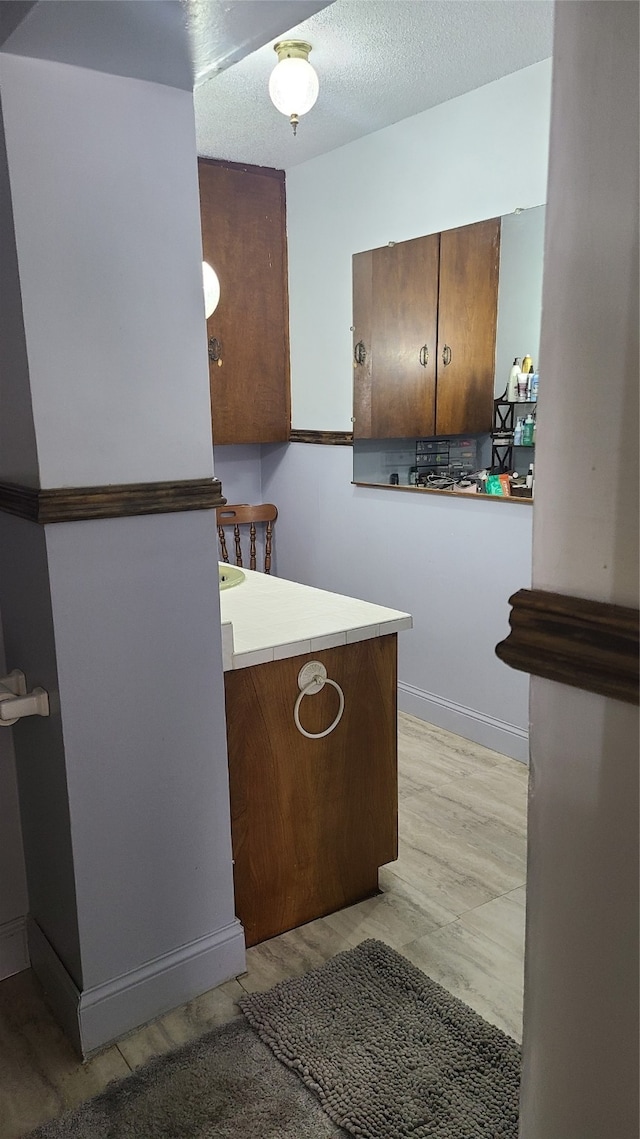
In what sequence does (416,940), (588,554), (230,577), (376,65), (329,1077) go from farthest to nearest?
(376,65)
(230,577)
(416,940)
(329,1077)
(588,554)

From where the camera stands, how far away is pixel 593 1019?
722 millimetres

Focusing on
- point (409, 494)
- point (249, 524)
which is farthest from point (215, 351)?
point (409, 494)

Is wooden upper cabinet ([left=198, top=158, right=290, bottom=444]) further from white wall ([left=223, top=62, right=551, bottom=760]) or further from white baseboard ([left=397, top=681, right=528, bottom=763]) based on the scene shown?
white baseboard ([left=397, top=681, right=528, bottom=763])

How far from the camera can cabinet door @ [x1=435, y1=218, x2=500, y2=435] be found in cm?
298

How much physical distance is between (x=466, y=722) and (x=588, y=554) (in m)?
2.70

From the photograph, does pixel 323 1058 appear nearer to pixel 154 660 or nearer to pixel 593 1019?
pixel 154 660

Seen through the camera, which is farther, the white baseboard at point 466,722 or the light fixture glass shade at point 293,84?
the white baseboard at point 466,722

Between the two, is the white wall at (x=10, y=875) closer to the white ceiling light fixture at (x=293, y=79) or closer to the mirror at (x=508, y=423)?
the mirror at (x=508, y=423)

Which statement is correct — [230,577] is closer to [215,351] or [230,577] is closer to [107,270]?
[107,270]

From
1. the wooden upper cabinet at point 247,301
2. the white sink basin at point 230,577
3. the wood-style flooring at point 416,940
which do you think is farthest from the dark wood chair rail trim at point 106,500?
the wooden upper cabinet at point 247,301

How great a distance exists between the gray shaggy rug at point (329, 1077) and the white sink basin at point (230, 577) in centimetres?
112

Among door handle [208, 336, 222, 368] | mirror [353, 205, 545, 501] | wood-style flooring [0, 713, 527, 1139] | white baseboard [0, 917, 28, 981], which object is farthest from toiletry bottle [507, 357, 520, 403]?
white baseboard [0, 917, 28, 981]

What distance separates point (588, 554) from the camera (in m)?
0.68

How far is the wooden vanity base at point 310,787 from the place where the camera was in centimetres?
193
